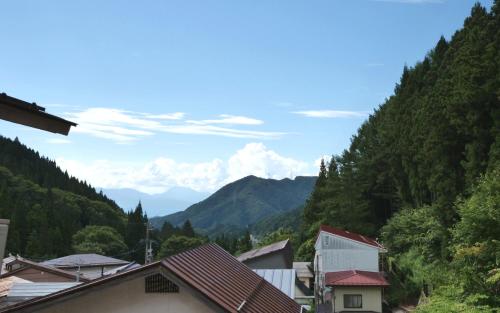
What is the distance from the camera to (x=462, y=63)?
24.3 meters

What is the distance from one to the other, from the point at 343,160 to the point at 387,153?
6100 mm

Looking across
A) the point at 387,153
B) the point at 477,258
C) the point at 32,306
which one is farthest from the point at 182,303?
the point at 387,153

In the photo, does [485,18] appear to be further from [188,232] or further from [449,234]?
[188,232]

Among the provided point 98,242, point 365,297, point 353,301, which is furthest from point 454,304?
point 98,242

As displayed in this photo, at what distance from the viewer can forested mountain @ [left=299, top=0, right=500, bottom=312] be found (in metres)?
17.3

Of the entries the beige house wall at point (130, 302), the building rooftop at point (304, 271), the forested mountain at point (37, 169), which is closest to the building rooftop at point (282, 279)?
the beige house wall at point (130, 302)

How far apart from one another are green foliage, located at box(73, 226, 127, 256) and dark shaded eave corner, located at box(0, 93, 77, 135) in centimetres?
6369

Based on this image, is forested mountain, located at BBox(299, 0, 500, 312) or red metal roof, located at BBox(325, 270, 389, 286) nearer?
forested mountain, located at BBox(299, 0, 500, 312)

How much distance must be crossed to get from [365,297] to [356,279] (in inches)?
45.1

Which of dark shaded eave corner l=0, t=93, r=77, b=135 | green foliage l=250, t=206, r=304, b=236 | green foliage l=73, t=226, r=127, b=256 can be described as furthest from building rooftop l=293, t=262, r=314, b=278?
green foliage l=250, t=206, r=304, b=236

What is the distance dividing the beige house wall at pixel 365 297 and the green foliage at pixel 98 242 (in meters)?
43.8

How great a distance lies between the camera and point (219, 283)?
8.56m

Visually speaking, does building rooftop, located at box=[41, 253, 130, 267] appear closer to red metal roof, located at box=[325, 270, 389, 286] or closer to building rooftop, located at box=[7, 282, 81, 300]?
red metal roof, located at box=[325, 270, 389, 286]

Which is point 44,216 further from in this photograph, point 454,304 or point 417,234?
Answer: point 454,304
